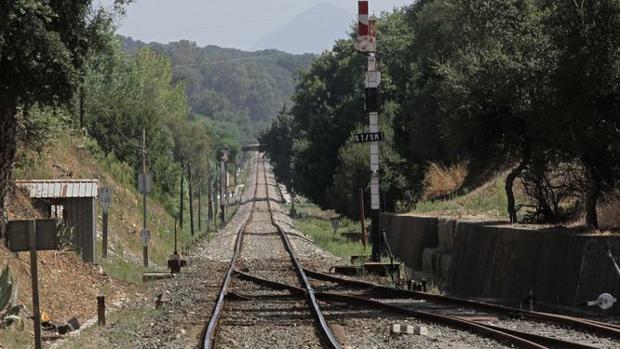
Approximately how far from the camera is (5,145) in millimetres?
21406

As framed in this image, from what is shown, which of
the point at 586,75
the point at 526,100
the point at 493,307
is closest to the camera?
the point at 493,307

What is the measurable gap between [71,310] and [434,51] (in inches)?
1743

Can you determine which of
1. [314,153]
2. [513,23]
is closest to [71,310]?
[513,23]

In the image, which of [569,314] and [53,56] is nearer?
[569,314]

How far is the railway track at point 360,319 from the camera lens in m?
13.3

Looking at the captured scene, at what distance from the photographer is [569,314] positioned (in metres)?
16.8

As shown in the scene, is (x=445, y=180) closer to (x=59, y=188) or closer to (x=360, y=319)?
(x=59, y=188)

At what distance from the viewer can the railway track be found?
13.3 metres

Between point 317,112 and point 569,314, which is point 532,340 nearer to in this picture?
point 569,314

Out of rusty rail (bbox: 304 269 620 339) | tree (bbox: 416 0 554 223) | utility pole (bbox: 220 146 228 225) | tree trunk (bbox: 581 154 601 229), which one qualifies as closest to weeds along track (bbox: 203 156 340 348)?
rusty rail (bbox: 304 269 620 339)

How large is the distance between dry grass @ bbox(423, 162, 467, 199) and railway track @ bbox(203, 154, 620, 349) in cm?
2755

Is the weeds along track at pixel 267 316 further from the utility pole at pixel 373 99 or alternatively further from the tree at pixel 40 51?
the tree at pixel 40 51

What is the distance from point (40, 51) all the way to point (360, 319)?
7618 mm

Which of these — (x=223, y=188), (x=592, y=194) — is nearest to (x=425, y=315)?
(x=592, y=194)
